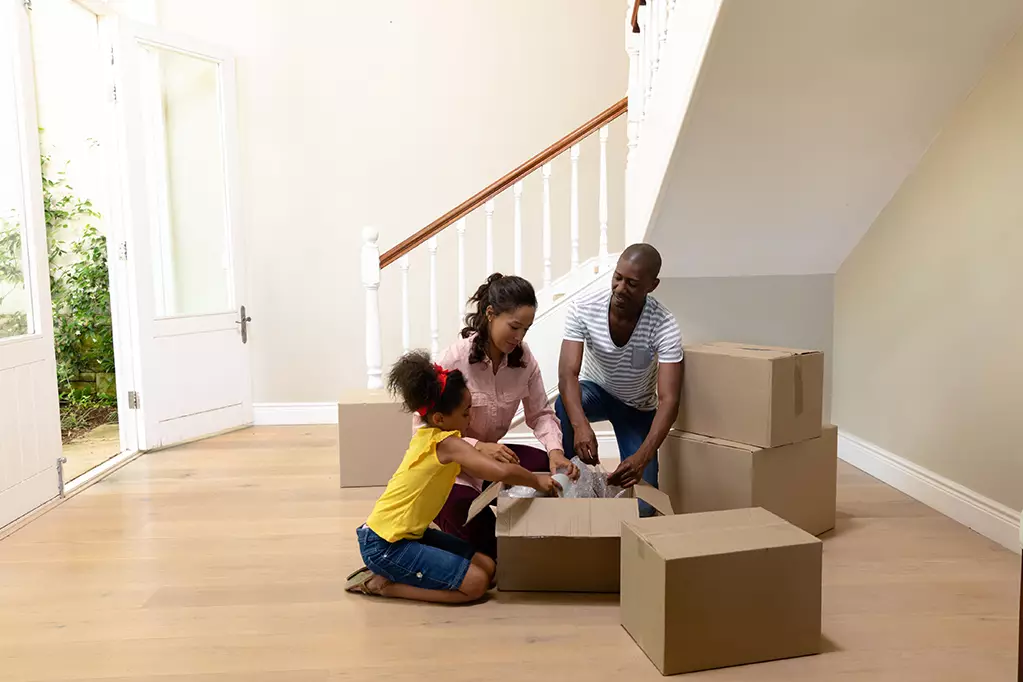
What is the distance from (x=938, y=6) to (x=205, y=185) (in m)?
3.47

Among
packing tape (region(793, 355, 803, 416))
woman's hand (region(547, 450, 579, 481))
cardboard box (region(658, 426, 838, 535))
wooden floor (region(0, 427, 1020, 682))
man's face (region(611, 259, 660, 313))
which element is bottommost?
wooden floor (region(0, 427, 1020, 682))

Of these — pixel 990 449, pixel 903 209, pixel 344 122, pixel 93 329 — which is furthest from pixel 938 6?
pixel 93 329

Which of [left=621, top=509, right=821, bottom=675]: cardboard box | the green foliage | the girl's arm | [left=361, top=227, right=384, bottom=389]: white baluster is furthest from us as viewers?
the green foliage

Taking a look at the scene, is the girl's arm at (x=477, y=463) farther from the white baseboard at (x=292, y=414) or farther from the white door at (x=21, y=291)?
the white baseboard at (x=292, y=414)

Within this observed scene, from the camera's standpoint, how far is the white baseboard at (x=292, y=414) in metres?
4.54

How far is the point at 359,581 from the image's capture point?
2117mm

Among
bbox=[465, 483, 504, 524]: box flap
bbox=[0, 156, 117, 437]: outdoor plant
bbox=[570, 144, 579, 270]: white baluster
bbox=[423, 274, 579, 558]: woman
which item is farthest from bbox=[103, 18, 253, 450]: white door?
bbox=[465, 483, 504, 524]: box flap

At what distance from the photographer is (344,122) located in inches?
174

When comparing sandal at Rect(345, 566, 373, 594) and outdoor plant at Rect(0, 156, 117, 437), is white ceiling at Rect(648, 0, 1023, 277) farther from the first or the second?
outdoor plant at Rect(0, 156, 117, 437)

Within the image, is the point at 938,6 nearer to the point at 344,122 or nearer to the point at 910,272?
the point at 910,272

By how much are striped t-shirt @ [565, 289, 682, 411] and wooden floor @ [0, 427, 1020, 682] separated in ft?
2.50

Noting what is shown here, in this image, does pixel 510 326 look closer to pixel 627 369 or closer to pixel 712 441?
pixel 627 369

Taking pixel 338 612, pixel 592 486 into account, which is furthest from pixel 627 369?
pixel 338 612

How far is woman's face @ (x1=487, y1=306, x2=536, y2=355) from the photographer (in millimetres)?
2184
